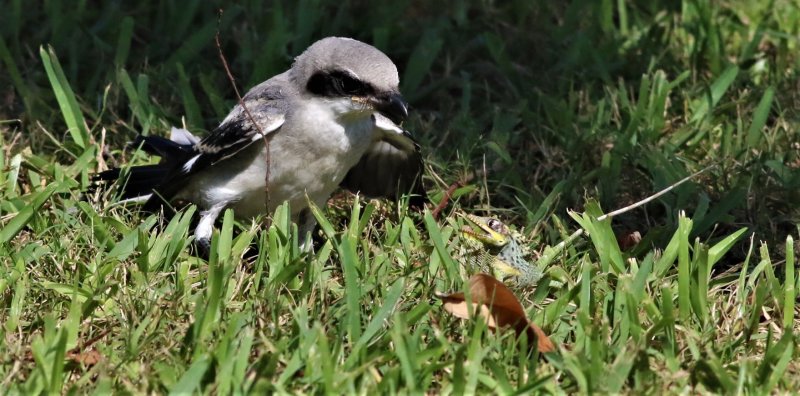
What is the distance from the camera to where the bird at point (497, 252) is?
188 inches

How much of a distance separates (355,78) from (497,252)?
3.09 ft

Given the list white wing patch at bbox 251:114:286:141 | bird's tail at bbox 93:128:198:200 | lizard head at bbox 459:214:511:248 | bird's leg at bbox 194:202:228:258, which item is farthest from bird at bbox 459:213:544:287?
bird's tail at bbox 93:128:198:200

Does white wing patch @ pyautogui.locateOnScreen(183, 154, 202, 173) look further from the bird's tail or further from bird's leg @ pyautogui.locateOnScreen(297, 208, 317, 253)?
bird's leg @ pyautogui.locateOnScreen(297, 208, 317, 253)

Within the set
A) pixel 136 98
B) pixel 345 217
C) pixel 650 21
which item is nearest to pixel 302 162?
pixel 345 217

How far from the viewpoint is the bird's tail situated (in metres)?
5.50

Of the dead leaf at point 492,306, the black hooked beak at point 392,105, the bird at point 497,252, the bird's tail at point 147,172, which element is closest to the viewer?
the dead leaf at point 492,306

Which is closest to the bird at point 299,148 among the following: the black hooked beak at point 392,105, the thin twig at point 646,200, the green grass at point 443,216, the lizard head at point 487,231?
the black hooked beak at point 392,105

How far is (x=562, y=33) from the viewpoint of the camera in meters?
7.14

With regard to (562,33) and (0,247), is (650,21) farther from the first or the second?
(0,247)

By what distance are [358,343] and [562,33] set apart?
3590 millimetres

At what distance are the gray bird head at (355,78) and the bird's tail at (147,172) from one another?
0.78 metres

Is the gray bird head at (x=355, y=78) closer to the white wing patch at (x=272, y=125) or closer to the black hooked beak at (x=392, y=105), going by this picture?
the black hooked beak at (x=392, y=105)

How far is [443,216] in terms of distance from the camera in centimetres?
561

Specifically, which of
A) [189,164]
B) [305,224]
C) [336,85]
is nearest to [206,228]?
[189,164]
